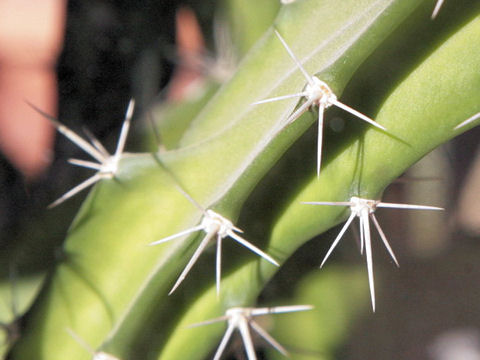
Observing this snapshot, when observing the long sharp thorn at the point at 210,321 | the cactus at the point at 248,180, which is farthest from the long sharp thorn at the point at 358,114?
the long sharp thorn at the point at 210,321

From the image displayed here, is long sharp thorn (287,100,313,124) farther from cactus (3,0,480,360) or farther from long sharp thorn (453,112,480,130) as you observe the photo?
long sharp thorn (453,112,480,130)

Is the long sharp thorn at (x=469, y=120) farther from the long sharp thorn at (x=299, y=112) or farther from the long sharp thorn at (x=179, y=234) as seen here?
the long sharp thorn at (x=179, y=234)

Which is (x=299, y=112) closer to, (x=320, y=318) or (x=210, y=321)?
(x=210, y=321)

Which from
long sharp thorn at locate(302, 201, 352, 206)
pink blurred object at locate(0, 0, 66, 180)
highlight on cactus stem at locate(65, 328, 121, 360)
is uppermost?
pink blurred object at locate(0, 0, 66, 180)

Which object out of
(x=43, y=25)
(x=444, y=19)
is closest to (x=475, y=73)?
(x=444, y=19)

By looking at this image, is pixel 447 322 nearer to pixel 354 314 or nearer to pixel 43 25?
pixel 354 314

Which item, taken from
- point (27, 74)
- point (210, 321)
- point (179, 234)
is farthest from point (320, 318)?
point (27, 74)

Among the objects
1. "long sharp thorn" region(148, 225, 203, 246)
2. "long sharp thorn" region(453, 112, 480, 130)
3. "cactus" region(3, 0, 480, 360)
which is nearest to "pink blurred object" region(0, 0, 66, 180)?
"cactus" region(3, 0, 480, 360)

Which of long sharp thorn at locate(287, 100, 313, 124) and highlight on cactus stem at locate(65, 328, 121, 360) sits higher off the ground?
long sharp thorn at locate(287, 100, 313, 124)
